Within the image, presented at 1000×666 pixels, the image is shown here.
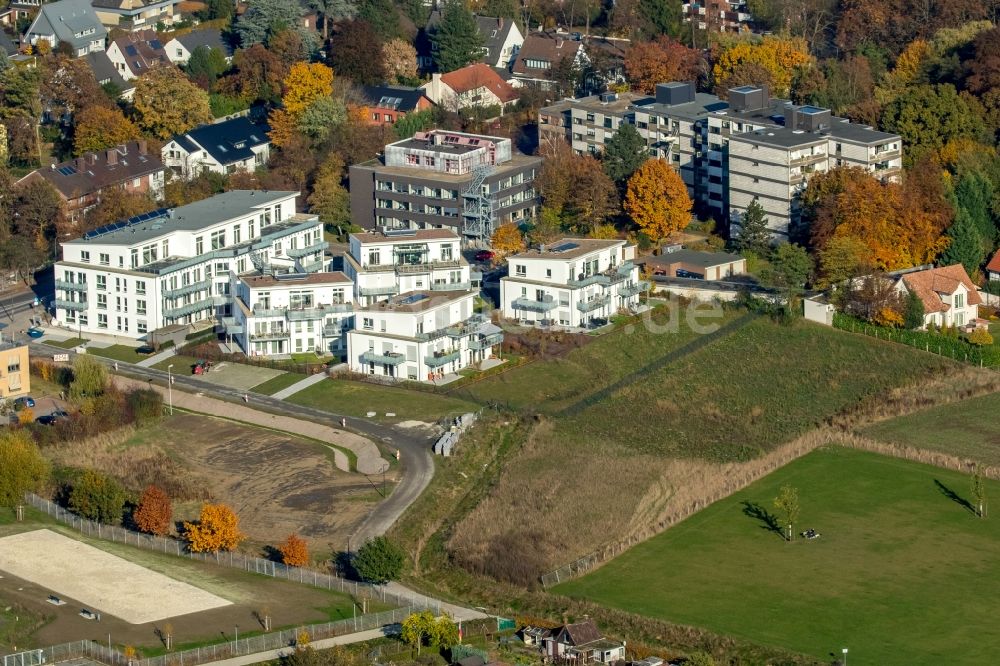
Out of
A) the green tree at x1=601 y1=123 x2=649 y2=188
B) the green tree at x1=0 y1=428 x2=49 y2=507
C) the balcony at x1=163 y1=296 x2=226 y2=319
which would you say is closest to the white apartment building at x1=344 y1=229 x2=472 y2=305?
the balcony at x1=163 y1=296 x2=226 y2=319

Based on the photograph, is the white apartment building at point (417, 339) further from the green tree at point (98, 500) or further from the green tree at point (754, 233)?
the green tree at point (98, 500)

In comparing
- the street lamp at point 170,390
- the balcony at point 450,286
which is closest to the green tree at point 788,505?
the balcony at point 450,286

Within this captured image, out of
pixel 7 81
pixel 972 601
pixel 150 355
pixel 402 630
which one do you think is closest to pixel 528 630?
pixel 402 630

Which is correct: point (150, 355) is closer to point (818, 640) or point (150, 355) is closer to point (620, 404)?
point (620, 404)

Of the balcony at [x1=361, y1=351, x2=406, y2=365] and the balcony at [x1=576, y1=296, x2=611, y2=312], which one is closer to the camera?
the balcony at [x1=361, y1=351, x2=406, y2=365]

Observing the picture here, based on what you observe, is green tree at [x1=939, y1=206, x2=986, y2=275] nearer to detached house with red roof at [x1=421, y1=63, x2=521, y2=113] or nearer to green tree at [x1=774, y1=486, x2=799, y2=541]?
green tree at [x1=774, y1=486, x2=799, y2=541]

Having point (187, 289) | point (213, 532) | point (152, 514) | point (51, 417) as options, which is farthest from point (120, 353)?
point (213, 532)

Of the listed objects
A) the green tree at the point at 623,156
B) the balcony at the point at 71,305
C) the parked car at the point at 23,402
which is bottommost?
the parked car at the point at 23,402
